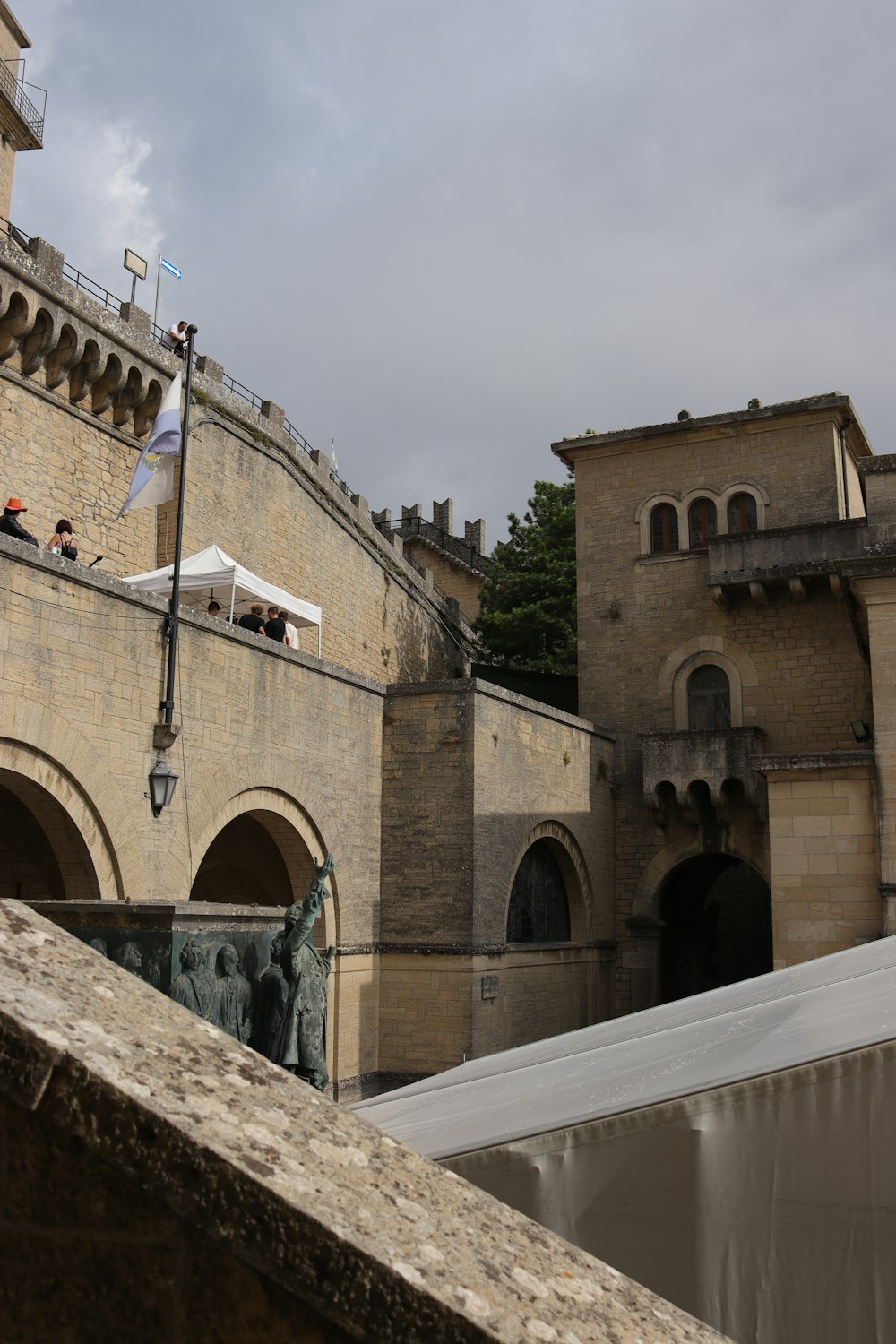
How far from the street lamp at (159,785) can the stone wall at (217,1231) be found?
1026cm

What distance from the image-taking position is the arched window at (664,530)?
23.8 metres

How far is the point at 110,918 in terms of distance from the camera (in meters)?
7.85

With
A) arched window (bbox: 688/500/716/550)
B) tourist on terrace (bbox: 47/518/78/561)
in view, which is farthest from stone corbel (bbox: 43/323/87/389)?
arched window (bbox: 688/500/716/550)

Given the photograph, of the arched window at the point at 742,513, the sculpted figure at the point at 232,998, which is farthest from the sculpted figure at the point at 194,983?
the arched window at the point at 742,513

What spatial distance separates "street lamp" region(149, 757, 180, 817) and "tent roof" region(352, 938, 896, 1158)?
19.1 feet

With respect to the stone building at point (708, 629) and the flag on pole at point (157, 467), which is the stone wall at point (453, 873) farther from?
the flag on pole at point (157, 467)

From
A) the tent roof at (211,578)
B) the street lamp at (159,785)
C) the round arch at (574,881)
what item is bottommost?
the round arch at (574,881)

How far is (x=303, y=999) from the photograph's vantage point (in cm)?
820

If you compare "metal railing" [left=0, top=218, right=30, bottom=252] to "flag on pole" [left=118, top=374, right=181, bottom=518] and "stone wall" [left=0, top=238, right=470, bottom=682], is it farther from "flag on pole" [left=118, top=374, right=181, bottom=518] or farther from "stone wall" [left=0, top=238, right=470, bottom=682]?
"flag on pole" [left=118, top=374, right=181, bottom=518]

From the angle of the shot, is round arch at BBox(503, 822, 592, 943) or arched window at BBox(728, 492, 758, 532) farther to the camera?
arched window at BBox(728, 492, 758, 532)

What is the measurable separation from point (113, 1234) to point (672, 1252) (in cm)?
294

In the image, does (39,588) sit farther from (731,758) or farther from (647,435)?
(647,435)

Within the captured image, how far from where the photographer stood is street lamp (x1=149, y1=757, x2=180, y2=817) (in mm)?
11977

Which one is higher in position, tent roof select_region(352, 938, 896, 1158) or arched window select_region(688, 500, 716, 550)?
arched window select_region(688, 500, 716, 550)
